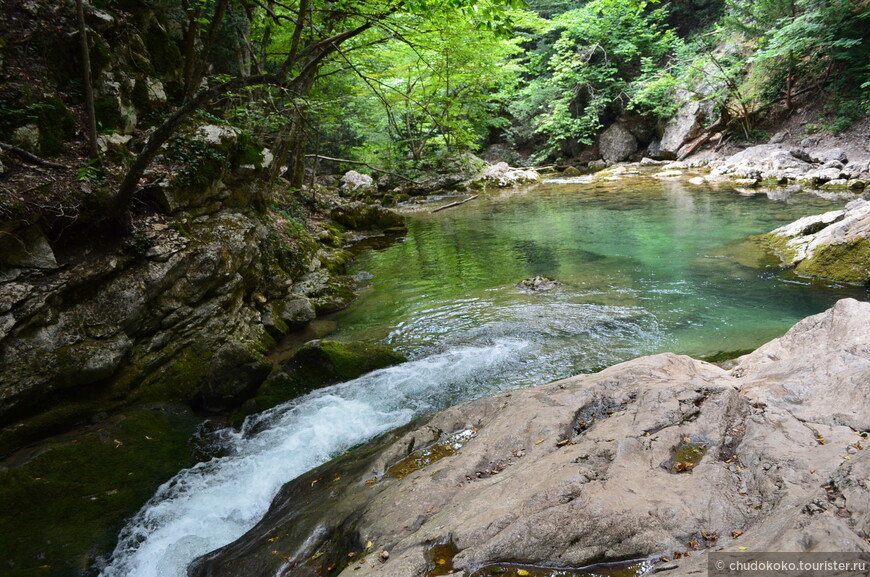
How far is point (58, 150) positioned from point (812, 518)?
8383mm

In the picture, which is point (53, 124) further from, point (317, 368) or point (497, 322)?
point (497, 322)

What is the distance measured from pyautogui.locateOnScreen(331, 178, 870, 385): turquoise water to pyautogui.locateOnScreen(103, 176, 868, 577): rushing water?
0.13 feet

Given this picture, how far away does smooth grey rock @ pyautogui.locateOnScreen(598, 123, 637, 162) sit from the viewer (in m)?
31.6

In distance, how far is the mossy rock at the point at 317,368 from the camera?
6.43 metres

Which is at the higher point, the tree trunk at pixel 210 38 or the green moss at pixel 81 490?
the tree trunk at pixel 210 38

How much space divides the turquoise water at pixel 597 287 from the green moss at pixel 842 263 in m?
0.30

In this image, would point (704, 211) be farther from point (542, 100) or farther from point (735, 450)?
point (542, 100)

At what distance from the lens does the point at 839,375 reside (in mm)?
3957

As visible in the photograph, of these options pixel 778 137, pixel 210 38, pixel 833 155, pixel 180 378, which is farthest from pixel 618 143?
pixel 180 378

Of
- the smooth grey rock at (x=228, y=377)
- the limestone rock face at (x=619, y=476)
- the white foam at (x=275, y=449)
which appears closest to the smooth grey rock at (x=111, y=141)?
the smooth grey rock at (x=228, y=377)

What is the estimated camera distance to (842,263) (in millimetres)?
8531

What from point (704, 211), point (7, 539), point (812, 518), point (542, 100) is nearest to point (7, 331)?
point (7, 539)

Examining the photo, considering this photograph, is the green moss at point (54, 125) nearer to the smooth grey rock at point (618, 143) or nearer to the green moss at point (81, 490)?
the green moss at point (81, 490)

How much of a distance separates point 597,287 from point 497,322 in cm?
273
